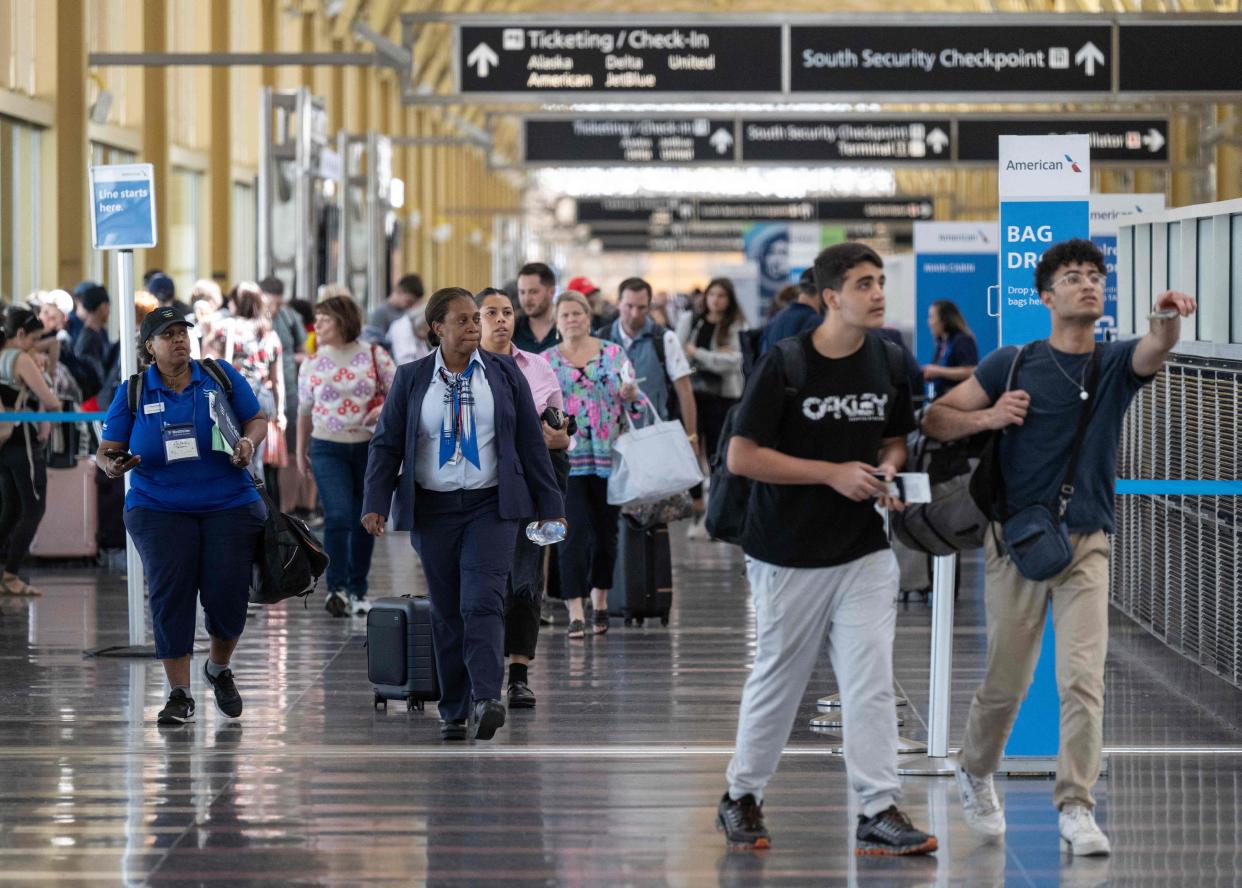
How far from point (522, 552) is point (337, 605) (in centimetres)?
287

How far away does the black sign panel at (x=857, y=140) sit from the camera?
22359mm

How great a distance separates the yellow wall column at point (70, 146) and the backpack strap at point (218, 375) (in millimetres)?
13121

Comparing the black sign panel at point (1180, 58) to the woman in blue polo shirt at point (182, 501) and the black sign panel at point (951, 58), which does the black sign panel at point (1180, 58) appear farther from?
the woman in blue polo shirt at point (182, 501)

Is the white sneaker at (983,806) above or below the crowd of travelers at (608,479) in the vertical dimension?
below

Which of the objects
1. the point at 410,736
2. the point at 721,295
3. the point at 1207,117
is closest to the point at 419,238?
the point at 1207,117

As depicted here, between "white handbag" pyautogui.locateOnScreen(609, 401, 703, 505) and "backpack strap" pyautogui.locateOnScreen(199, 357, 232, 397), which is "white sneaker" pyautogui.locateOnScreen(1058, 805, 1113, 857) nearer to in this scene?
"backpack strap" pyautogui.locateOnScreen(199, 357, 232, 397)

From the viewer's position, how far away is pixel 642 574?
985cm

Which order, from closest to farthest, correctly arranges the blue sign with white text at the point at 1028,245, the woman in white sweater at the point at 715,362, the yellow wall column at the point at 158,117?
the blue sign with white text at the point at 1028,245 < the woman in white sweater at the point at 715,362 < the yellow wall column at the point at 158,117

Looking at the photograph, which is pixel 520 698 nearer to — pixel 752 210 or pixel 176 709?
pixel 176 709

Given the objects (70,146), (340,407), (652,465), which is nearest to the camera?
(652,465)

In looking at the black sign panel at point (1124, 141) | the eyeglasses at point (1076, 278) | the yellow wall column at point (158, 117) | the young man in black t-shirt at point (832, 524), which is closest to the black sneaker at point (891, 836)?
the young man in black t-shirt at point (832, 524)

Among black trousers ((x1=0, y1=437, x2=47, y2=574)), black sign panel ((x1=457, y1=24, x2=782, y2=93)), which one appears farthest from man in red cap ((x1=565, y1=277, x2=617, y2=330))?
black trousers ((x1=0, y1=437, x2=47, y2=574))

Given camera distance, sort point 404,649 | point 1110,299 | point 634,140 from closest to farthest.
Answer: point 404,649 → point 1110,299 → point 634,140

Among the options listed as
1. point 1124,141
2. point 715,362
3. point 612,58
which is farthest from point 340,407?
point 1124,141
